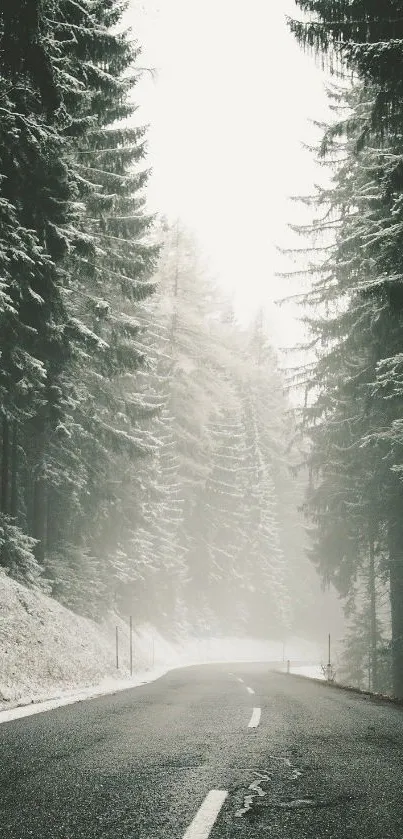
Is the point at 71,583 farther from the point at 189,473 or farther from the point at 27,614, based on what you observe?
the point at 189,473

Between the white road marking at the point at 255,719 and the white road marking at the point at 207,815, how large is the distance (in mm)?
3682

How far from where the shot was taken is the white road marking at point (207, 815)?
339cm

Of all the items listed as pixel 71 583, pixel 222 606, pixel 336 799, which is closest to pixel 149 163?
pixel 71 583

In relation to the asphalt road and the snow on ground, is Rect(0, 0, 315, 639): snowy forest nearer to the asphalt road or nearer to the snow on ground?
the snow on ground

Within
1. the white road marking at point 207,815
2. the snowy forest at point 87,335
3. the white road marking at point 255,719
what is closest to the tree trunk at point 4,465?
the snowy forest at point 87,335

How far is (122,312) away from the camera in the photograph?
24.5 meters

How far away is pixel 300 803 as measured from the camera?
13.5 feet

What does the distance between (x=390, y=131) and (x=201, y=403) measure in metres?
29.6

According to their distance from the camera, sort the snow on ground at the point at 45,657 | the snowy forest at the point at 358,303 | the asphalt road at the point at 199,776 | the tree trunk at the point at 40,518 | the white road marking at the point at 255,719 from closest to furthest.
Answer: the asphalt road at the point at 199,776 < the white road marking at the point at 255,719 < the snowy forest at the point at 358,303 < the snow on ground at the point at 45,657 < the tree trunk at the point at 40,518

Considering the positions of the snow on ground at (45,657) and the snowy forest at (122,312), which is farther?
the snowy forest at (122,312)

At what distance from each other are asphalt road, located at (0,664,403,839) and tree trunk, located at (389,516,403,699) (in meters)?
9.44

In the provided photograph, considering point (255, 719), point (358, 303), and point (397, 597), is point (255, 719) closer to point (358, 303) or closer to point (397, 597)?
point (397, 597)

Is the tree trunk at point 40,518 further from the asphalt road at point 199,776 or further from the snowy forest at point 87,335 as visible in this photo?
the asphalt road at point 199,776

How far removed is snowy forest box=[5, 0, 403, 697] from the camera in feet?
35.9
